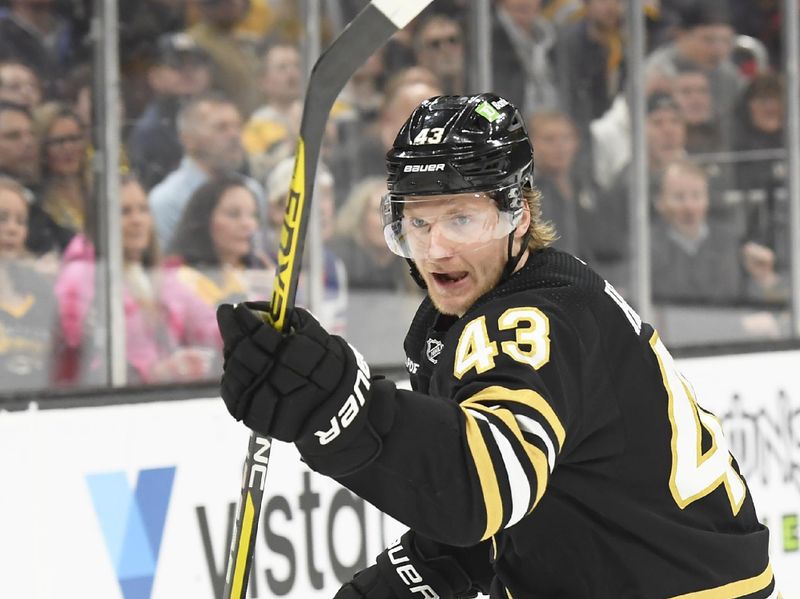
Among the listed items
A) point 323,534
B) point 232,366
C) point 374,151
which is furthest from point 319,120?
point 374,151

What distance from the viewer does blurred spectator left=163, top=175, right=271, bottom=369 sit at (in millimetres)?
3754

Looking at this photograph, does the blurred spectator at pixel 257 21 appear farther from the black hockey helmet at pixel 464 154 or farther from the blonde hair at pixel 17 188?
the black hockey helmet at pixel 464 154

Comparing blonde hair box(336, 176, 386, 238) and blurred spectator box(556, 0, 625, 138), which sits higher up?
blurred spectator box(556, 0, 625, 138)

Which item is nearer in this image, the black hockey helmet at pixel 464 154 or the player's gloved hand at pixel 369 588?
the black hockey helmet at pixel 464 154

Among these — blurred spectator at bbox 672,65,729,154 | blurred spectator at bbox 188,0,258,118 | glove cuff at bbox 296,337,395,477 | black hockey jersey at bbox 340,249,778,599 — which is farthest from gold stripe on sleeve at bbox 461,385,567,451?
blurred spectator at bbox 672,65,729,154

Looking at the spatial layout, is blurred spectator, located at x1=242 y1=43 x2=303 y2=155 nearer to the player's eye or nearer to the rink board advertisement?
the rink board advertisement

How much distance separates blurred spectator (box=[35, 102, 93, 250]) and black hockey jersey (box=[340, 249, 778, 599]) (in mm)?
2006

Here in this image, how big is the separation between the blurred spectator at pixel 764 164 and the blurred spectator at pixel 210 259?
6.54 ft

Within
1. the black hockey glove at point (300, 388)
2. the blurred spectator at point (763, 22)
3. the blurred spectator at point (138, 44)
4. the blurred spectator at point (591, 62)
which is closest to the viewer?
the black hockey glove at point (300, 388)

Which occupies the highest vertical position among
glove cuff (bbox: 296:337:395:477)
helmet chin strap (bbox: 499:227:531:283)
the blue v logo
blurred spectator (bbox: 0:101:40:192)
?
blurred spectator (bbox: 0:101:40:192)

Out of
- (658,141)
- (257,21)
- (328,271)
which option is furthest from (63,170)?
(658,141)

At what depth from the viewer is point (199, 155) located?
3.81 m

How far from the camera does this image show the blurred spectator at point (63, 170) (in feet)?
11.6

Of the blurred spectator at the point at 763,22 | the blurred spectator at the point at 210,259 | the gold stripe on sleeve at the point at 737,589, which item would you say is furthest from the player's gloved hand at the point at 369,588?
the blurred spectator at the point at 763,22
